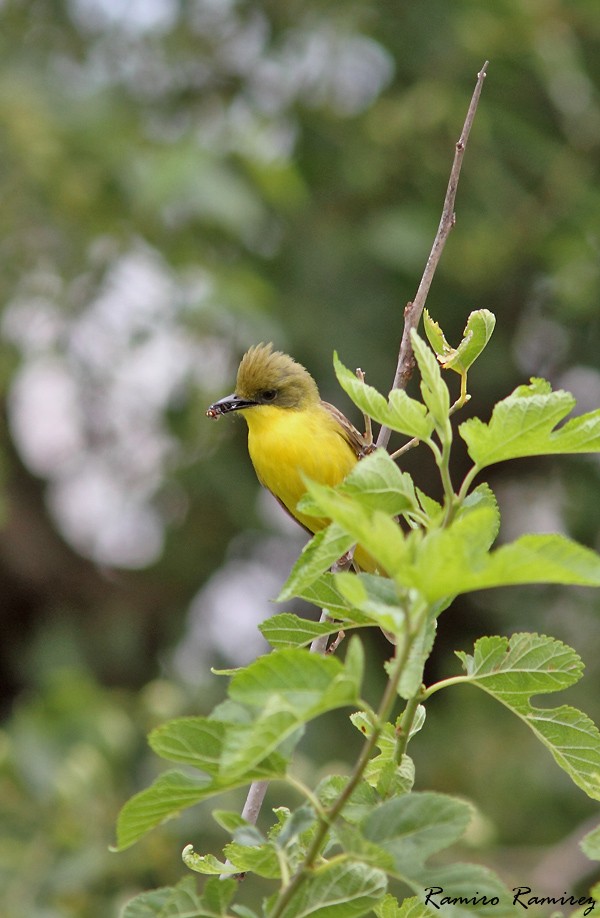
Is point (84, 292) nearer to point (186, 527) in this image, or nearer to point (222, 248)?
point (222, 248)

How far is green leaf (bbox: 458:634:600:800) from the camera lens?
1.79 m

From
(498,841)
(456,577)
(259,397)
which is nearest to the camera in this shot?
(456,577)

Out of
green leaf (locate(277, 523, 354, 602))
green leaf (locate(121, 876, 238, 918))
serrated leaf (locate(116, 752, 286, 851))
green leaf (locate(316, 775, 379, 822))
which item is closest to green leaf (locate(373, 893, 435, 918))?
green leaf (locate(316, 775, 379, 822))

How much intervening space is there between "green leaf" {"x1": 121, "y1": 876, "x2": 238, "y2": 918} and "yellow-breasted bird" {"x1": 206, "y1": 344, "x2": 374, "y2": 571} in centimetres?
306

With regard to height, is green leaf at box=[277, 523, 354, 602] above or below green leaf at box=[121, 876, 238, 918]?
above

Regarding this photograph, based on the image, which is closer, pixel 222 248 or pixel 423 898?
pixel 423 898

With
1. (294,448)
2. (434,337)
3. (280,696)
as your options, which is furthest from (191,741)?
(294,448)

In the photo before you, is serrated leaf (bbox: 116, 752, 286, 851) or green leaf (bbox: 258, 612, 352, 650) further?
green leaf (bbox: 258, 612, 352, 650)

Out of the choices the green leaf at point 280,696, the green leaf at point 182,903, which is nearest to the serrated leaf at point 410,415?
the green leaf at point 280,696

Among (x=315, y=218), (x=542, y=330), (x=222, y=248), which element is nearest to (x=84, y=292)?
(x=222, y=248)

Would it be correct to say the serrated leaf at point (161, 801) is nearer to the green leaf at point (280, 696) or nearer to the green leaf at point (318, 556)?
the green leaf at point (280, 696)

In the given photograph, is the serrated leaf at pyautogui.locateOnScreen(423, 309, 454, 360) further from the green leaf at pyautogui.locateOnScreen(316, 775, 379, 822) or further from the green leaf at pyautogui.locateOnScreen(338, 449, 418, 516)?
the green leaf at pyautogui.locateOnScreen(316, 775, 379, 822)

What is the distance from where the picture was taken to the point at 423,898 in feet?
4.97

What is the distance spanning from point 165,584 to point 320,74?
347 cm
